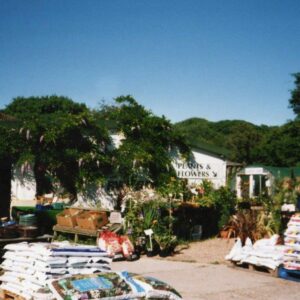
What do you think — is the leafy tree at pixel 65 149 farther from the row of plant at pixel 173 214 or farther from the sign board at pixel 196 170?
the row of plant at pixel 173 214

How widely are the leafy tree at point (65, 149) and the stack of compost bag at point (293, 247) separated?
27.6 feet

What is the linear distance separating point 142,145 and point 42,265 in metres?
10.2

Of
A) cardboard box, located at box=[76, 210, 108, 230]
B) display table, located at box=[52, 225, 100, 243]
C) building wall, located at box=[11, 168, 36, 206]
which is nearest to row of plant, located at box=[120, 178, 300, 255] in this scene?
cardboard box, located at box=[76, 210, 108, 230]

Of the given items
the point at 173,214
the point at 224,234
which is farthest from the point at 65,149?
the point at 224,234

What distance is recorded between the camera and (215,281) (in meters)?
7.87

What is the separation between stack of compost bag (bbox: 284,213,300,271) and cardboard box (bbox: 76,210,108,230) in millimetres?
5500

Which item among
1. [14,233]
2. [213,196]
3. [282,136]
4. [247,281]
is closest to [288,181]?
[213,196]

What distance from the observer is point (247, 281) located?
784 centimetres

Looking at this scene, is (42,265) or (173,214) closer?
(42,265)

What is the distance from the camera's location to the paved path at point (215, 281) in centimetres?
691

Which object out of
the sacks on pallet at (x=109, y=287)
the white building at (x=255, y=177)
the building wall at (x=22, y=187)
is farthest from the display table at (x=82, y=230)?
the white building at (x=255, y=177)

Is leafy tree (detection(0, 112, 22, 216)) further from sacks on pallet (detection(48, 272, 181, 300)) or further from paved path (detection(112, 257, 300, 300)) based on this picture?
sacks on pallet (detection(48, 272, 181, 300))

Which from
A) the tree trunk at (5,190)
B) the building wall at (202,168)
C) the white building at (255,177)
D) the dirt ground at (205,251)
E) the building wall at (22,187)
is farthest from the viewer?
the white building at (255,177)

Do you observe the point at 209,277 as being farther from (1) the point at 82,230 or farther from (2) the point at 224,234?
(2) the point at 224,234
